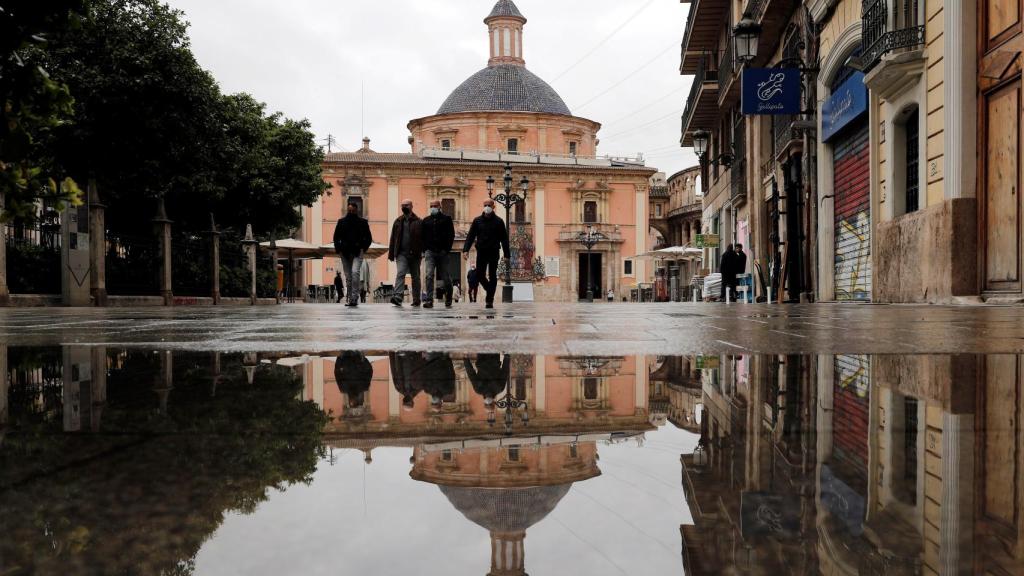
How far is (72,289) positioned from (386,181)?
31549 mm

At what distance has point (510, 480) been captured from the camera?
2.97 feet

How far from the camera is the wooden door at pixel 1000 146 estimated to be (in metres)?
8.30

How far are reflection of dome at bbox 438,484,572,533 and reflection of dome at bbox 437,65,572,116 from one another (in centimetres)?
4850

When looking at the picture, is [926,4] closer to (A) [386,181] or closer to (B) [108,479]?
(B) [108,479]

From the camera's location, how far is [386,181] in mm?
45000

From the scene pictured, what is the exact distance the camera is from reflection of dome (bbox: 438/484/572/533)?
76 centimetres

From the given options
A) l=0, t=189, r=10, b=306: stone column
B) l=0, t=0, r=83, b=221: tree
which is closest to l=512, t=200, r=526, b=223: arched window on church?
l=0, t=189, r=10, b=306: stone column

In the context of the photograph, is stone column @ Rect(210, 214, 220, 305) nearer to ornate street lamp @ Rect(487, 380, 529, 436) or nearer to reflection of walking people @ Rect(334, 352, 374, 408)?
reflection of walking people @ Rect(334, 352, 374, 408)

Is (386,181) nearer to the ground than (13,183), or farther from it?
farther from it

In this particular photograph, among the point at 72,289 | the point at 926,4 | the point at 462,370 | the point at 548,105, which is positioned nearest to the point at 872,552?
the point at 462,370

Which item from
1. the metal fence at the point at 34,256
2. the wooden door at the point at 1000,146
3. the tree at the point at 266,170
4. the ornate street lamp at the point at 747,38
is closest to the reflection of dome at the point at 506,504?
the wooden door at the point at 1000,146

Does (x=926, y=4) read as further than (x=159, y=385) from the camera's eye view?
Yes

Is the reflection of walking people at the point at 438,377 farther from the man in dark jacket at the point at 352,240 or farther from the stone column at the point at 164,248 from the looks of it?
the stone column at the point at 164,248

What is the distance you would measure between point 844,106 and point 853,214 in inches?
67.5
